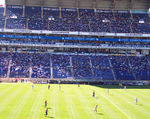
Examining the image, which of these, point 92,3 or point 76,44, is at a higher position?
point 92,3

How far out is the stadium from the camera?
48125mm

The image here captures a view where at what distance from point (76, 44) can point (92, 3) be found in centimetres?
1866

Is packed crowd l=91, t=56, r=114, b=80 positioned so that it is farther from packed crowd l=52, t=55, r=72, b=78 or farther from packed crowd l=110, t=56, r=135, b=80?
→ packed crowd l=52, t=55, r=72, b=78

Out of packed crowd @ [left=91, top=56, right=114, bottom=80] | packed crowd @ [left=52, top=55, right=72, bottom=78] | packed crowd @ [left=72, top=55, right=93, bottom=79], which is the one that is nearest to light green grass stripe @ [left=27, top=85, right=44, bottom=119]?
packed crowd @ [left=52, top=55, right=72, bottom=78]

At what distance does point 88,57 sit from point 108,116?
36.0 m

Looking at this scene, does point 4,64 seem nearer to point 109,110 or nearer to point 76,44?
point 76,44

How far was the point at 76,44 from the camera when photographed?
57.7m

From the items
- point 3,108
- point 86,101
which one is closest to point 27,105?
point 3,108

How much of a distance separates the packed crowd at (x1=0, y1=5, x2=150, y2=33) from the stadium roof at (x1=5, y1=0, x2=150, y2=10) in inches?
59.9

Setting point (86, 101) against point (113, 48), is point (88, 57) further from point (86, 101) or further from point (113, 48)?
point (86, 101)

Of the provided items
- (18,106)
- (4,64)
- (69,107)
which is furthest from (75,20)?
(18,106)

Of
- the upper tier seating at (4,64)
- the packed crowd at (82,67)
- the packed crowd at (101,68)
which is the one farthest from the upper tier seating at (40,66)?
the packed crowd at (101,68)

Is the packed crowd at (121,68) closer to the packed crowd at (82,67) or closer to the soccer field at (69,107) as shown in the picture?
the packed crowd at (82,67)

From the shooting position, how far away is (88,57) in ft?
187
